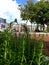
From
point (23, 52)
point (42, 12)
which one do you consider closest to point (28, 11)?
point (42, 12)

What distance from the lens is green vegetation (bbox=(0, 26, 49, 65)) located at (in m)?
1.69

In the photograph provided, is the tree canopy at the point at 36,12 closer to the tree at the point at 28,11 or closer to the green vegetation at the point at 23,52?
the tree at the point at 28,11

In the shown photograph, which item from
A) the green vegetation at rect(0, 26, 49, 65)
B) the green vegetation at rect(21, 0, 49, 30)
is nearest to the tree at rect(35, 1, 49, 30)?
the green vegetation at rect(21, 0, 49, 30)

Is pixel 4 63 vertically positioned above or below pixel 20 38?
below

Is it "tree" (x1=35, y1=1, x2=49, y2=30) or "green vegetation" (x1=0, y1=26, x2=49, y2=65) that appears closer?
"green vegetation" (x1=0, y1=26, x2=49, y2=65)

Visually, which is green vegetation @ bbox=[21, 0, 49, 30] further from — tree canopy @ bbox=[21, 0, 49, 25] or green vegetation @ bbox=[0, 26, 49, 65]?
green vegetation @ bbox=[0, 26, 49, 65]

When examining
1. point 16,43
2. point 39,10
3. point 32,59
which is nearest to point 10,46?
point 16,43

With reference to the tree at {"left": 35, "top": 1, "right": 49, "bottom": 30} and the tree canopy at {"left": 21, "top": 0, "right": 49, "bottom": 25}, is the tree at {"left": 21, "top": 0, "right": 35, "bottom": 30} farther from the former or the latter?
the tree at {"left": 35, "top": 1, "right": 49, "bottom": 30}

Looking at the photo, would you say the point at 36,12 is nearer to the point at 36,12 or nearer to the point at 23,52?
the point at 36,12

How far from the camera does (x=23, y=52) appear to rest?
1686 millimetres

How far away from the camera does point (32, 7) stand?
1449 inches

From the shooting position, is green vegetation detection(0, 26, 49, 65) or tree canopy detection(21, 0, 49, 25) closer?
green vegetation detection(0, 26, 49, 65)

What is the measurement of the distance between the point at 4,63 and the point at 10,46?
128mm

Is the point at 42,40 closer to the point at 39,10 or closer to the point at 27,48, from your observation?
the point at 27,48
